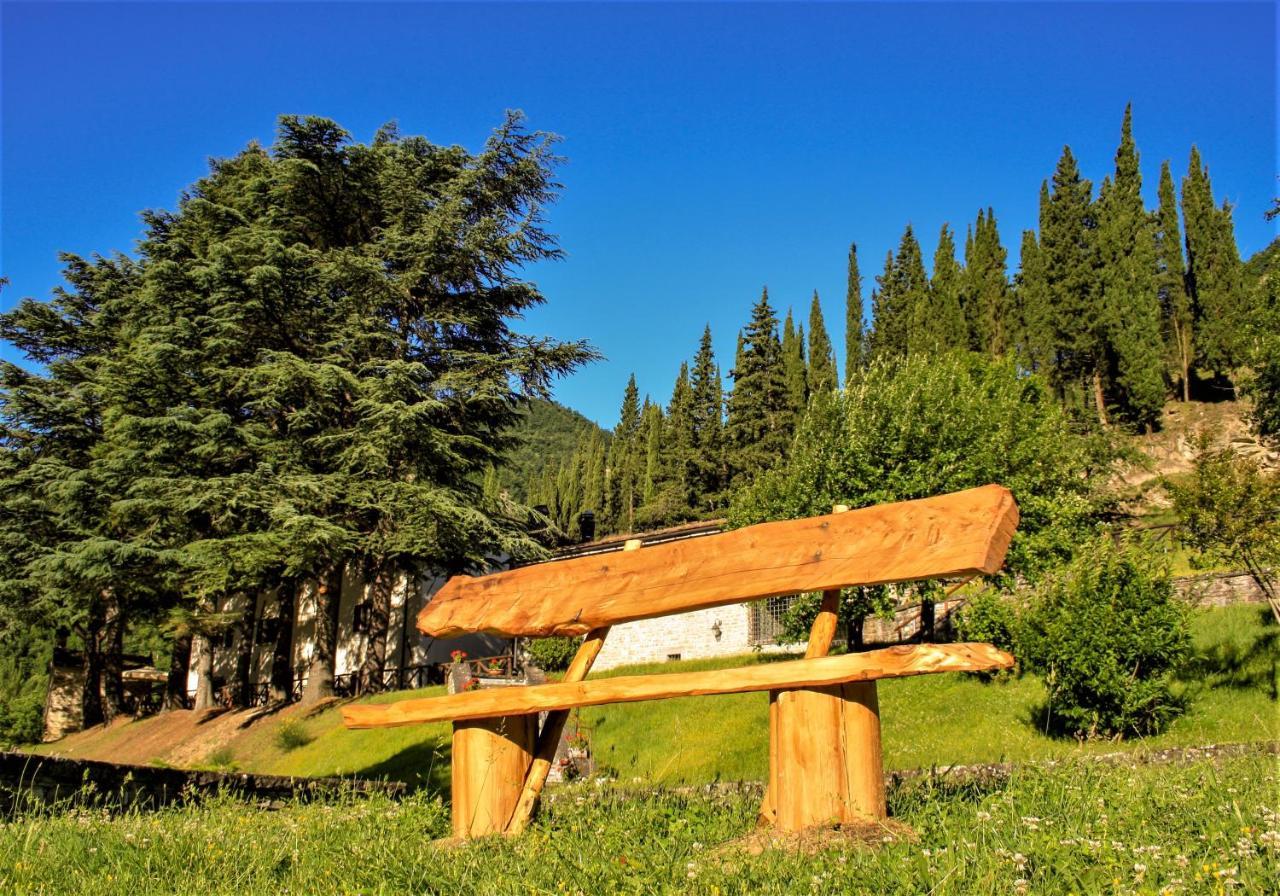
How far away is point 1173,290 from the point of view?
5381 centimetres

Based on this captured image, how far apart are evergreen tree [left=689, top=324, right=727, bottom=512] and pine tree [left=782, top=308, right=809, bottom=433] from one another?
4292mm

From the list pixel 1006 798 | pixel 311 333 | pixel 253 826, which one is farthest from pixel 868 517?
pixel 311 333

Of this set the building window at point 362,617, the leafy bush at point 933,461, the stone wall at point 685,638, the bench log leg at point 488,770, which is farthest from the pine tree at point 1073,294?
the bench log leg at point 488,770

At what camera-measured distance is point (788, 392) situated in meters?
53.5

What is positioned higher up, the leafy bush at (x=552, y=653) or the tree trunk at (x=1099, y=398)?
the tree trunk at (x=1099, y=398)

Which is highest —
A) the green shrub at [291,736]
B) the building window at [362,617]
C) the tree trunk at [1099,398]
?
the tree trunk at [1099,398]

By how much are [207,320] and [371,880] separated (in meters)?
25.7

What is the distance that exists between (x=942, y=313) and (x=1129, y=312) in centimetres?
948

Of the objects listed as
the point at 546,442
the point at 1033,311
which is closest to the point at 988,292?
the point at 1033,311

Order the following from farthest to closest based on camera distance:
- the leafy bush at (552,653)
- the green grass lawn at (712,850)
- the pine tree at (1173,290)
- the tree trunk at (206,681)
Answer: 1. the pine tree at (1173,290)
2. the tree trunk at (206,681)
3. the leafy bush at (552,653)
4. the green grass lawn at (712,850)

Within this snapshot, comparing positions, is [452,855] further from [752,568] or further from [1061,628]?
[1061,628]

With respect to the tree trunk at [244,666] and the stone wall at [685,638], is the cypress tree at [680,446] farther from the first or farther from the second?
the tree trunk at [244,666]

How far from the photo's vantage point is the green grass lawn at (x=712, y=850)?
3.50 meters

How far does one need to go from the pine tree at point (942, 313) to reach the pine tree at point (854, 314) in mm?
6645
